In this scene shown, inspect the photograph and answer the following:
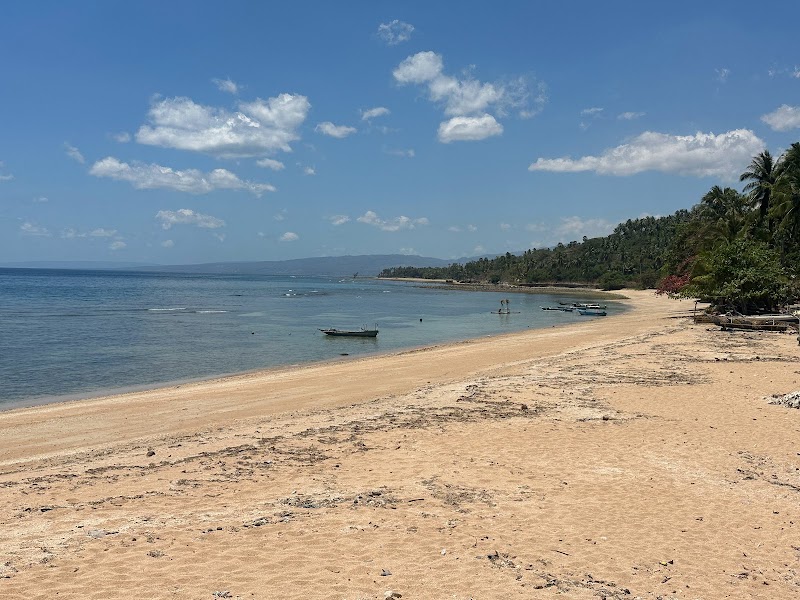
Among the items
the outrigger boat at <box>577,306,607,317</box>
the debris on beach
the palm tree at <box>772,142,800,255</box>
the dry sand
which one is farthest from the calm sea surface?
the debris on beach

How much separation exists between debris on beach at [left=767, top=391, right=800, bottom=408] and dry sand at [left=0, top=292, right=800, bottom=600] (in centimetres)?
27

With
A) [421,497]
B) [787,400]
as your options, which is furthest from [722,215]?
[421,497]

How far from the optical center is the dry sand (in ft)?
20.1

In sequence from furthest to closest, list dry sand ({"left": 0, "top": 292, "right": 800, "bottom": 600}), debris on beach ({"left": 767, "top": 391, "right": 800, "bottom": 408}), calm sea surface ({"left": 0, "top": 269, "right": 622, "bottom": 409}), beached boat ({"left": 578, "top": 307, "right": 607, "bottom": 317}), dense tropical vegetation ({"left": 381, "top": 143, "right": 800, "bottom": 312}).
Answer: beached boat ({"left": 578, "top": 307, "right": 607, "bottom": 317}), dense tropical vegetation ({"left": 381, "top": 143, "right": 800, "bottom": 312}), calm sea surface ({"left": 0, "top": 269, "right": 622, "bottom": 409}), debris on beach ({"left": 767, "top": 391, "right": 800, "bottom": 408}), dry sand ({"left": 0, "top": 292, "right": 800, "bottom": 600})

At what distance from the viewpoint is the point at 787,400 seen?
1416 cm

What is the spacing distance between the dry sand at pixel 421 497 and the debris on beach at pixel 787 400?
27cm

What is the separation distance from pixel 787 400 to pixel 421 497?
10803mm

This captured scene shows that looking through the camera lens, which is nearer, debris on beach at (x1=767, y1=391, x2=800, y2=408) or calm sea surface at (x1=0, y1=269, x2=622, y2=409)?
debris on beach at (x1=767, y1=391, x2=800, y2=408)

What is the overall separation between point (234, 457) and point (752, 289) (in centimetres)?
3770

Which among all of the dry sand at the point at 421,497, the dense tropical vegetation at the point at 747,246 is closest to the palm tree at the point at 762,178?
the dense tropical vegetation at the point at 747,246

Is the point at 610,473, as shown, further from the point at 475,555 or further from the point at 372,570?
the point at 372,570

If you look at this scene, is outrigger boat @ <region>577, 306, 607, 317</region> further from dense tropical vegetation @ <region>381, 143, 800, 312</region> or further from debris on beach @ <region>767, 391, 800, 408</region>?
debris on beach @ <region>767, 391, 800, 408</region>

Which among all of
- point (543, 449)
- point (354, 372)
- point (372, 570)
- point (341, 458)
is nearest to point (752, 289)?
point (354, 372)

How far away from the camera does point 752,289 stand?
3772 centimetres
